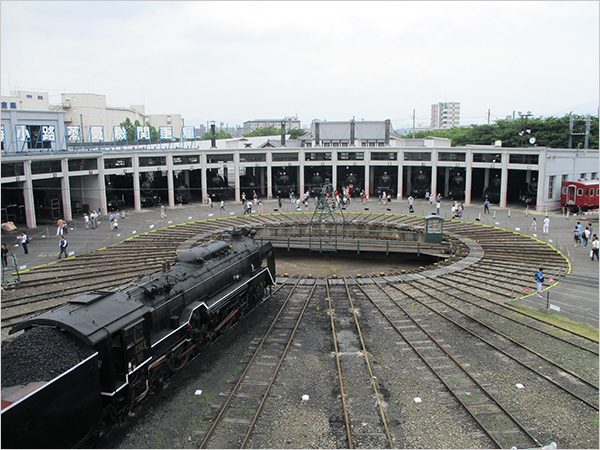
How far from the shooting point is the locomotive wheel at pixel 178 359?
13.3 m

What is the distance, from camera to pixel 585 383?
42.9 ft

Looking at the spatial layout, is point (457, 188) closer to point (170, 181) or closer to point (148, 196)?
point (170, 181)

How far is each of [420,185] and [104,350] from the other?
5100 cm

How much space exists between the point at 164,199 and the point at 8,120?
1980cm

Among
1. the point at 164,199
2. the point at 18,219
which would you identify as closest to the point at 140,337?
the point at 18,219

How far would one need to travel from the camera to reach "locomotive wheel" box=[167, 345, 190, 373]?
43.6 ft

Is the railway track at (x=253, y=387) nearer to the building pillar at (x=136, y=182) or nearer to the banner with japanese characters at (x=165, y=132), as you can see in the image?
the building pillar at (x=136, y=182)

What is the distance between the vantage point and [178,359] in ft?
45.2

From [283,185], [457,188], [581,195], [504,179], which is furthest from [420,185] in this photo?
[581,195]

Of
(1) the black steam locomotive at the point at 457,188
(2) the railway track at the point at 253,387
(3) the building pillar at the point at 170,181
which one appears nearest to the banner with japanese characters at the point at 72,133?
(3) the building pillar at the point at 170,181

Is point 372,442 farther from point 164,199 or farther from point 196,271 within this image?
point 164,199

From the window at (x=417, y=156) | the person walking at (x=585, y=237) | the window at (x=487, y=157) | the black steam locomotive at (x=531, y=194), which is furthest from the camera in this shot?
the window at (x=417, y=156)

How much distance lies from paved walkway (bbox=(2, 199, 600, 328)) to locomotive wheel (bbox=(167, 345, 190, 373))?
14276 mm

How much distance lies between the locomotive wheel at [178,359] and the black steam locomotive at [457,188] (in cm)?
4592
